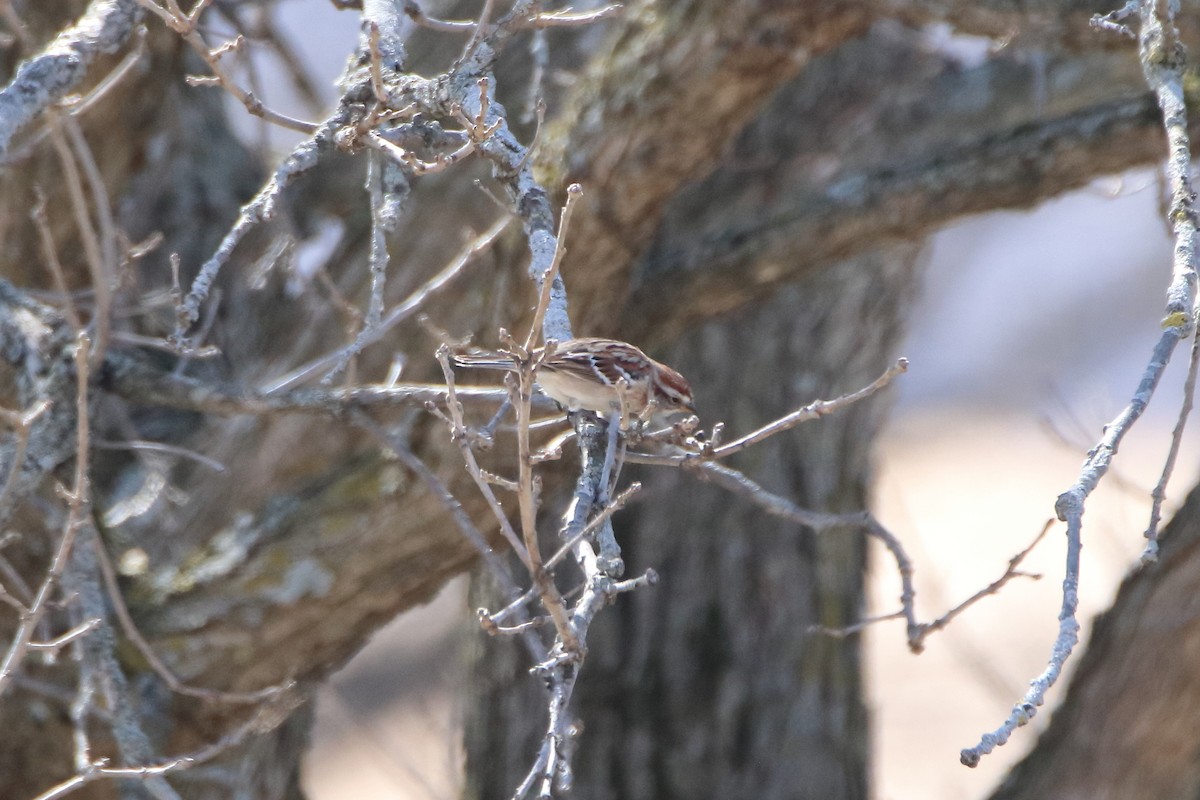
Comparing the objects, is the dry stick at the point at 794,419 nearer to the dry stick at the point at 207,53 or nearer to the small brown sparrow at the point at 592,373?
the small brown sparrow at the point at 592,373

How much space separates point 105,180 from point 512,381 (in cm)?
285

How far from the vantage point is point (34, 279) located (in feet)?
13.9

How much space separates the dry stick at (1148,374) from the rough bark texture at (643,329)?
1073 millimetres

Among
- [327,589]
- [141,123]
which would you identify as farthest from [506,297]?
[141,123]

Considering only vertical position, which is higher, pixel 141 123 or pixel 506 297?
pixel 141 123

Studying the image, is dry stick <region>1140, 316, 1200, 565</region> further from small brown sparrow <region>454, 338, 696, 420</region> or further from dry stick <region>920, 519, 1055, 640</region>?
small brown sparrow <region>454, 338, 696, 420</region>

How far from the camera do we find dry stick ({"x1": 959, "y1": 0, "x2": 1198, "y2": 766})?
1680mm

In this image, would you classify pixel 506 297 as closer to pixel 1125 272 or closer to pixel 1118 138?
pixel 1118 138

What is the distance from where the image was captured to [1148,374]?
1.95 metres

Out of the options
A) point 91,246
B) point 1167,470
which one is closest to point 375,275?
point 91,246

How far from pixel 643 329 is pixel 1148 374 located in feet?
7.48

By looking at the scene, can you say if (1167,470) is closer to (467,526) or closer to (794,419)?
A: (794,419)

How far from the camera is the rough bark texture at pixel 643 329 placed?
3646mm

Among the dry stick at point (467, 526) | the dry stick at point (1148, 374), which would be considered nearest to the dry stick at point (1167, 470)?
the dry stick at point (1148, 374)
